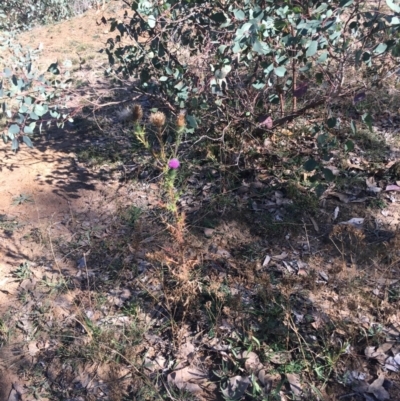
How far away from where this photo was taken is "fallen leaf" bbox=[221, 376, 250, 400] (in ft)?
7.52

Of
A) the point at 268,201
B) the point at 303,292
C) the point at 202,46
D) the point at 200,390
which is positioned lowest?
the point at 200,390

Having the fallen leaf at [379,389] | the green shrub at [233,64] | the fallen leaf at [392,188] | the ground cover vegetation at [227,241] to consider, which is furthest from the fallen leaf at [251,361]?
the fallen leaf at [392,188]

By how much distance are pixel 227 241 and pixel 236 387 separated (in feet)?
3.71

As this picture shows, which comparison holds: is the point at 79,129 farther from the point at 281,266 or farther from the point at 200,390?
the point at 200,390

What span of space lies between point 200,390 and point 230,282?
741mm

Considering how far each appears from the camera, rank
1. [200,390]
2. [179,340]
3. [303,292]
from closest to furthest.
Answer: [200,390]
[179,340]
[303,292]

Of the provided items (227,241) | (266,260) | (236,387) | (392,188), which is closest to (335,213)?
(392,188)

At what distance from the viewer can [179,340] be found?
2.59m

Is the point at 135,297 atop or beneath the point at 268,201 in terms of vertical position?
beneath

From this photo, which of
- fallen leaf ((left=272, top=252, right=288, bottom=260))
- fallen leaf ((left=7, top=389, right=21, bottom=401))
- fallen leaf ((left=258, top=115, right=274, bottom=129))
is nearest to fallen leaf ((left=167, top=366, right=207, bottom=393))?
fallen leaf ((left=7, top=389, right=21, bottom=401))

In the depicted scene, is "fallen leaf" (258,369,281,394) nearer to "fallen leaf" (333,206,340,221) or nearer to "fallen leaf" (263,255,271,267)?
"fallen leaf" (263,255,271,267)

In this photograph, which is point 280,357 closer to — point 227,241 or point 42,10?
point 227,241

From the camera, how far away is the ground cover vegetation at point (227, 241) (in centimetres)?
241

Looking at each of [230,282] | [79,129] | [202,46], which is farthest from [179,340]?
[79,129]
